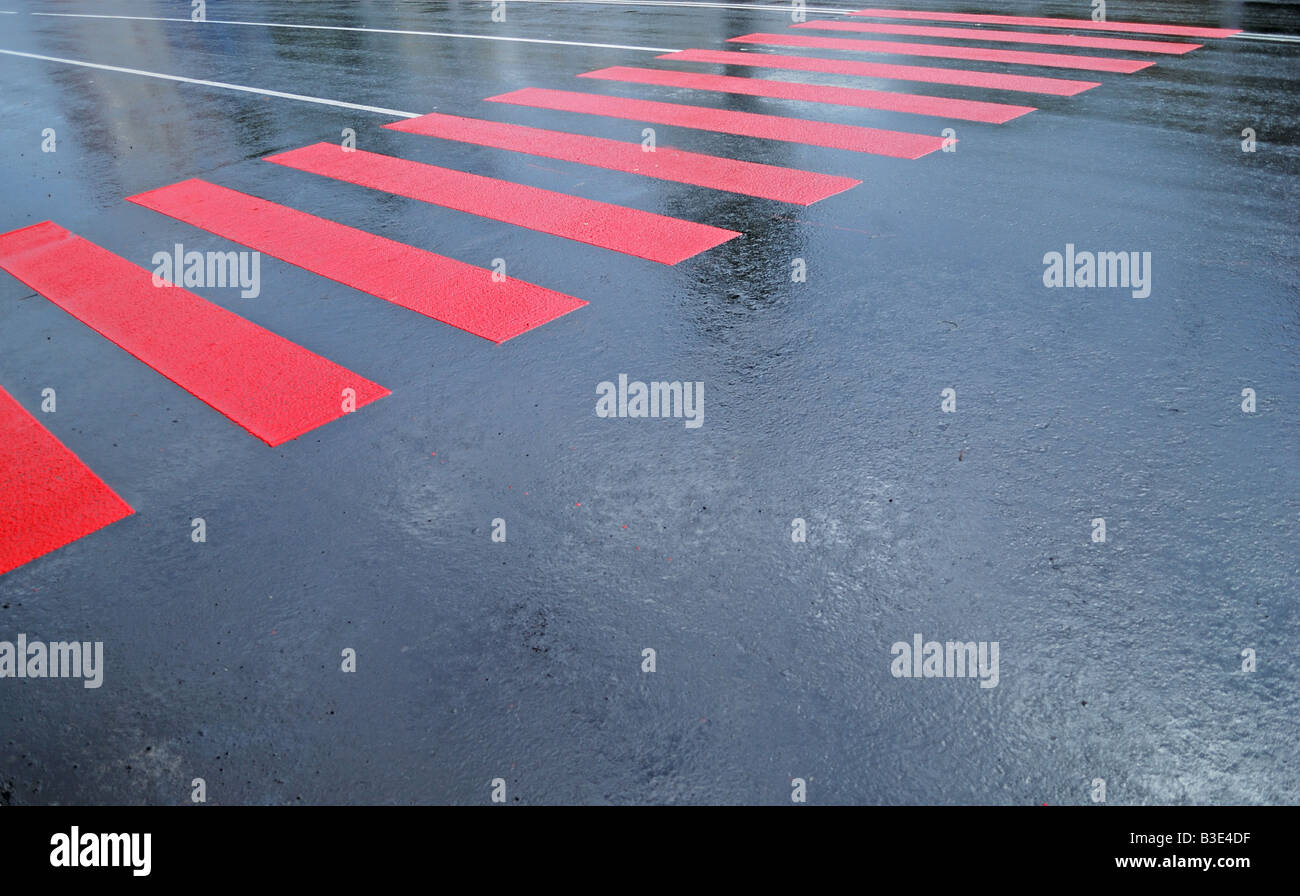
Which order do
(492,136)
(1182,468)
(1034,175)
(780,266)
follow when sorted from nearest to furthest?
(1182,468) → (780,266) → (1034,175) → (492,136)

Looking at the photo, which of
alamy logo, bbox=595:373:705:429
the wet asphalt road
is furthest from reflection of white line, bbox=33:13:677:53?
alamy logo, bbox=595:373:705:429

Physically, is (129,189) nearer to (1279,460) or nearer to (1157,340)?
(1157,340)

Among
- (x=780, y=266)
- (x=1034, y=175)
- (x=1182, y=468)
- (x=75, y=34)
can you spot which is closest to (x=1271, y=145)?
(x=1034, y=175)

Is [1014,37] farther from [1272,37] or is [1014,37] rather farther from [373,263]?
[373,263]

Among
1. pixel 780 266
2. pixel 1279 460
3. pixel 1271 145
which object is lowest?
pixel 1279 460

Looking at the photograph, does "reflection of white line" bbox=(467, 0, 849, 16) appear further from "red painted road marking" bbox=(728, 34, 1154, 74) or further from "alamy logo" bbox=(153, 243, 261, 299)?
"alamy logo" bbox=(153, 243, 261, 299)

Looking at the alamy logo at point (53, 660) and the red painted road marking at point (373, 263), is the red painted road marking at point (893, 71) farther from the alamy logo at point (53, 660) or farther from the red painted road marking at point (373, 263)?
the alamy logo at point (53, 660)

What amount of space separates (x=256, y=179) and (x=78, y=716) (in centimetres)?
672

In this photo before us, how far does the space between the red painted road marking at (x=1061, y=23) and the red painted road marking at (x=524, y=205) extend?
869 centimetres

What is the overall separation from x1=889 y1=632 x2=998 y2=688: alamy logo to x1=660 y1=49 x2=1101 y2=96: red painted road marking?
8.40 metres

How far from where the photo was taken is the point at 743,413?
16.1ft

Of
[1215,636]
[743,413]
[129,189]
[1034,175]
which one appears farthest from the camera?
[129,189]

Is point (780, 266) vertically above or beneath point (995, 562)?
above
